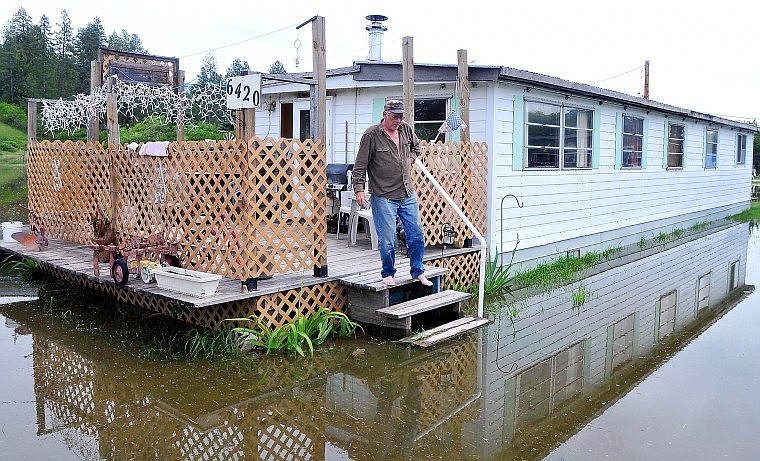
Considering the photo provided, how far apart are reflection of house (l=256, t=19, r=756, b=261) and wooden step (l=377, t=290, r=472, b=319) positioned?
7.99 feet

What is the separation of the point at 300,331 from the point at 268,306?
1.16 ft

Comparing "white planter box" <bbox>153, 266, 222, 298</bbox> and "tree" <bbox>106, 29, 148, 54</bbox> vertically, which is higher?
"tree" <bbox>106, 29, 148, 54</bbox>

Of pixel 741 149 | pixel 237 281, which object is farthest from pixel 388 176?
pixel 741 149

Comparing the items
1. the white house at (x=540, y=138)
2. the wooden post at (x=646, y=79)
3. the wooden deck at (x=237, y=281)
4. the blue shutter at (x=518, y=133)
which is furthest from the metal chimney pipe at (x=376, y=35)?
the wooden post at (x=646, y=79)

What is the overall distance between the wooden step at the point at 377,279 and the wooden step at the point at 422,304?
0.19 metres

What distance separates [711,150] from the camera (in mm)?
17844

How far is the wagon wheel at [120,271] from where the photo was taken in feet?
19.2

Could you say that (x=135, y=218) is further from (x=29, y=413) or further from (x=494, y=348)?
(x=494, y=348)

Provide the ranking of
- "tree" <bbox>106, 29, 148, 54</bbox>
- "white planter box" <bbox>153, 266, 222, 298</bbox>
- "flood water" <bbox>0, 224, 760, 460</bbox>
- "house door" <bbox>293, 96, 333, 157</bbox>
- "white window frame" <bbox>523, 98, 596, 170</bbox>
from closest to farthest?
"flood water" <bbox>0, 224, 760, 460</bbox> < "white planter box" <bbox>153, 266, 222, 298</bbox> < "white window frame" <bbox>523, 98, 596, 170</bbox> < "house door" <bbox>293, 96, 333, 157</bbox> < "tree" <bbox>106, 29, 148, 54</bbox>

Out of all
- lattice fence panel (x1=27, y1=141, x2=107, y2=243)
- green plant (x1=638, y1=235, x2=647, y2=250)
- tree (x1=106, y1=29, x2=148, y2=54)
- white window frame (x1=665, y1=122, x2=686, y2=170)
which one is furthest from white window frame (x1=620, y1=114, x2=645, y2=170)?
tree (x1=106, y1=29, x2=148, y2=54)

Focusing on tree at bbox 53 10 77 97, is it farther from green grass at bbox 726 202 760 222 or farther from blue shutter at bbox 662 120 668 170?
blue shutter at bbox 662 120 668 170

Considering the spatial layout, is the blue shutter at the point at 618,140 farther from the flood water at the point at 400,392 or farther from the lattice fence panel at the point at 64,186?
the lattice fence panel at the point at 64,186

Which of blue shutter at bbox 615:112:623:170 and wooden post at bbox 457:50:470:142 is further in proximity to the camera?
blue shutter at bbox 615:112:623:170

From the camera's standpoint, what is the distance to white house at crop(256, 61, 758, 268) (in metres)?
8.80
